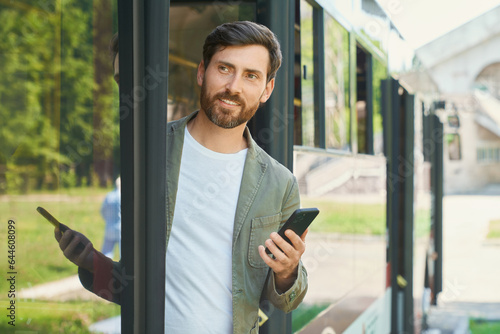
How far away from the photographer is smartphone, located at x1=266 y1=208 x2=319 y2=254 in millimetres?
1750

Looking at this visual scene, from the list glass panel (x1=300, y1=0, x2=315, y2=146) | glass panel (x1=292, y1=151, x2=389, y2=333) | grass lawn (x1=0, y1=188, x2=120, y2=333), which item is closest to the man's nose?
grass lawn (x1=0, y1=188, x2=120, y2=333)

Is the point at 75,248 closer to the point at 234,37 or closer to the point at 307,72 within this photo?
the point at 234,37

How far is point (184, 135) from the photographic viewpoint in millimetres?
1821

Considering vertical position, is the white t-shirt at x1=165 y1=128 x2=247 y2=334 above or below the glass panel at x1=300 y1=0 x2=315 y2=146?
below

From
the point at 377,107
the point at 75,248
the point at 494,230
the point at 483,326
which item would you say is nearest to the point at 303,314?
the point at 75,248

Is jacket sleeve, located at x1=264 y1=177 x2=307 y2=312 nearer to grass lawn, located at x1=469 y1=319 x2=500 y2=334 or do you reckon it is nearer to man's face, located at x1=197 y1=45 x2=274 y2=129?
man's face, located at x1=197 y1=45 x2=274 y2=129

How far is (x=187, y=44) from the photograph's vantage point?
9.41ft

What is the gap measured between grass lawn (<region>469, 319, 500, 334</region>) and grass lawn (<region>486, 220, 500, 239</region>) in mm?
11332

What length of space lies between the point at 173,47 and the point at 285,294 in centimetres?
139

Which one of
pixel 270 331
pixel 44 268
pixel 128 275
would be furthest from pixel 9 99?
pixel 270 331

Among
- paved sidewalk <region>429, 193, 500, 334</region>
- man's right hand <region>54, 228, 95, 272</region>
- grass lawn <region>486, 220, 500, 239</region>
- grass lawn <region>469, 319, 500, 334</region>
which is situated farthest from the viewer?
grass lawn <region>486, 220, 500, 239</region>

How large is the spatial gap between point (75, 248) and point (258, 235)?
60cm

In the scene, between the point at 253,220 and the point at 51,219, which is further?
the point at 253,220

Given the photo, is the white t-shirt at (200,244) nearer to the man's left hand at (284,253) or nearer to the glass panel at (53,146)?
the man's left hand at (284,253)
